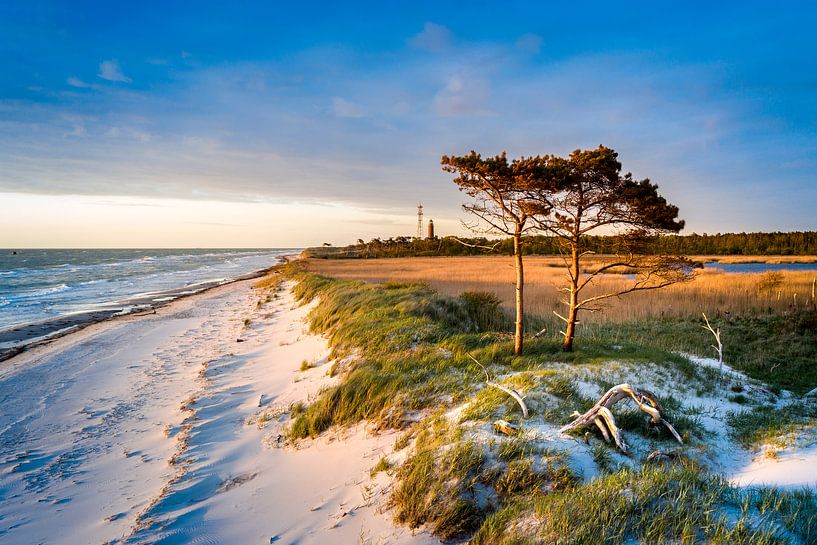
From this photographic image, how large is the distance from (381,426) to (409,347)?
320 centimetres

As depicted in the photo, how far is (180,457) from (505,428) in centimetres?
499

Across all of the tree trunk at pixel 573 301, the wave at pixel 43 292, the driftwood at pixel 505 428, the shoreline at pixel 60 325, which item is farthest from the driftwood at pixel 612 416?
the wave at pixel 43 292

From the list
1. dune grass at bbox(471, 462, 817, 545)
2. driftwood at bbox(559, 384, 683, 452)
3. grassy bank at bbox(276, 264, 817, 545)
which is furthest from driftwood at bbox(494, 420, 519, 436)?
dune grass at bbox(471, 462, 817, 545)

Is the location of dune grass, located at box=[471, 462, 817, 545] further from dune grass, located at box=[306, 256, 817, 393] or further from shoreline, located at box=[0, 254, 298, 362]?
shoreline, located at box=[0, 254, 298, 362]

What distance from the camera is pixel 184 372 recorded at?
36.6ft

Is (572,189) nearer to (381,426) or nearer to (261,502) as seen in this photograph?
(381,426)

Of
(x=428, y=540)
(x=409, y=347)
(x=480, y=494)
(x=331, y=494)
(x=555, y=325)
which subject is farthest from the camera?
(x=555, y=325)

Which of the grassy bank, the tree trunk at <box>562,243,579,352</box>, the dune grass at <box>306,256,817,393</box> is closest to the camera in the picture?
the grassy bank

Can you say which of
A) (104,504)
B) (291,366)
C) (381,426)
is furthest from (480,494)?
(291,366)

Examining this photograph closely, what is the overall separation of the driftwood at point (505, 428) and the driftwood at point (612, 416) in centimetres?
60

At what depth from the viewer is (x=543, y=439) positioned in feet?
15.5

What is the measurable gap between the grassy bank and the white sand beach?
50 centimetres

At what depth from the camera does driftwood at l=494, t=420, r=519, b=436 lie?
4.93 meters

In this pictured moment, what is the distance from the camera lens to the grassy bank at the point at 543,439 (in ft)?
10.8
